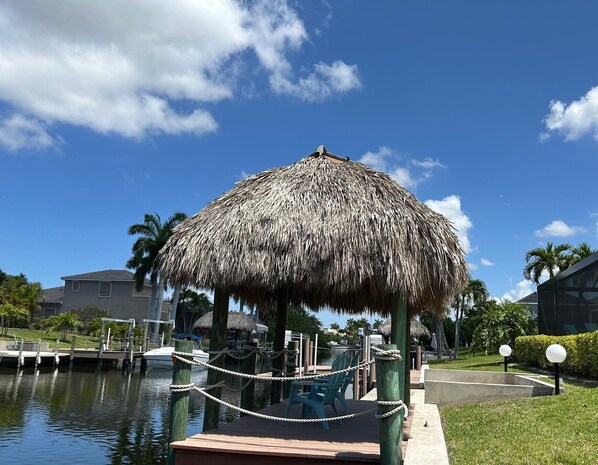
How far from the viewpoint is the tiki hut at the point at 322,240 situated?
5852 mm

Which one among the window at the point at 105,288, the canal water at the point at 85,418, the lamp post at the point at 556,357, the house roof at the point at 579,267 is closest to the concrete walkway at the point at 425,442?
the lamp post at the point at 556,357

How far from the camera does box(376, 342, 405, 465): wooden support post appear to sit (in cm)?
461

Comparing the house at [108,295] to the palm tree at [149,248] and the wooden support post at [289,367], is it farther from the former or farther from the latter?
the wooden support post at [289,367]

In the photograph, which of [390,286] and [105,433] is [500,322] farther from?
[390,286]

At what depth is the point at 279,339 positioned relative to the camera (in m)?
10.2

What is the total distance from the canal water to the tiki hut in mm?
5697

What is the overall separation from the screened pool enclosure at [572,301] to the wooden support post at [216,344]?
16069 mm

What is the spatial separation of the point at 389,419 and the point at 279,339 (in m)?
5.72

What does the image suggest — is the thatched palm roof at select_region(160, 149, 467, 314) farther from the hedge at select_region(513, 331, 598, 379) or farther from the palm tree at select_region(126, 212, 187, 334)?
the palm tree at select_region(126, 212, 187, 334)

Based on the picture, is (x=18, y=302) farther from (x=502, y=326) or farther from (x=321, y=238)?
(x=321, y=238)

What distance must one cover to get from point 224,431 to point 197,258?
2.00 metres

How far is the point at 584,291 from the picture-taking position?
19125 millimetres

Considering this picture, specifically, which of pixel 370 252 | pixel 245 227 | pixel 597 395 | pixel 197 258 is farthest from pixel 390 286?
pixel 597 395

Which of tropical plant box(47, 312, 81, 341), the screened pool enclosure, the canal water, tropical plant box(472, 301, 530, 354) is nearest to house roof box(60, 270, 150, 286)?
tropical plant box(47, 312, 81, 341)
